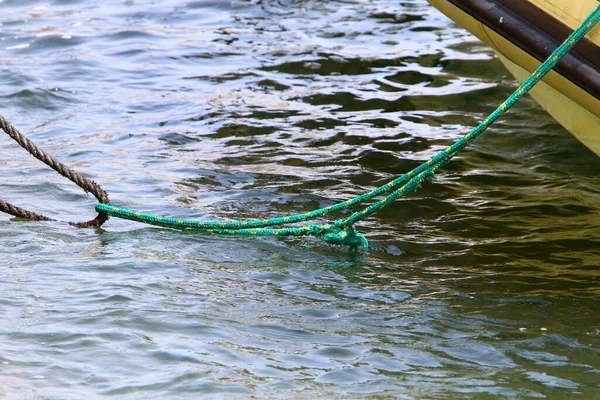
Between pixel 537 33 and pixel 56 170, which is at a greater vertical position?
pixel 537 33

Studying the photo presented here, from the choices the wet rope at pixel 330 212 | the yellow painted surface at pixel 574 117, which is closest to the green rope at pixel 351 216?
the wet rope at pixel 330 212

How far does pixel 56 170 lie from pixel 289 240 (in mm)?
1235

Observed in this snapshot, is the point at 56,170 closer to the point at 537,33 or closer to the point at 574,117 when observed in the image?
the point at 537,33

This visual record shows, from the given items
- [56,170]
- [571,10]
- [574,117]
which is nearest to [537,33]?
[571,10]

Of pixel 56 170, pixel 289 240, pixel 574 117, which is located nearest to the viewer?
pixel 56 170

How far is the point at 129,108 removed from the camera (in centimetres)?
710

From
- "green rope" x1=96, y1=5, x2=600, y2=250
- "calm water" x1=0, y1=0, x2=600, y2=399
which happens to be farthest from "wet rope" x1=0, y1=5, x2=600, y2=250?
"calm water" x1=0, y1=0, x2=600, y2=399

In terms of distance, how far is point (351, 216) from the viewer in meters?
3.99

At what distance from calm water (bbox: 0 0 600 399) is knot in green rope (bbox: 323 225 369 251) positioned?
124 millimetres

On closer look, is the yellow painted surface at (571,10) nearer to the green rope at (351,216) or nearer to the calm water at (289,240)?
the green rope at (351,216)

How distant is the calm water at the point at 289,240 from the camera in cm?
306

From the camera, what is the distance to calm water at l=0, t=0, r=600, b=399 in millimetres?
3061

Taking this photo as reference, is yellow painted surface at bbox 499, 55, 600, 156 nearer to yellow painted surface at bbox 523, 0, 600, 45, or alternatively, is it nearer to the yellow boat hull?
the yellow boat hull

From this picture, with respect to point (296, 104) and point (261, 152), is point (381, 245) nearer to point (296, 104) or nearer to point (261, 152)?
point (261, 152)
